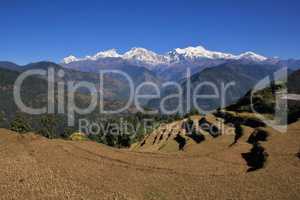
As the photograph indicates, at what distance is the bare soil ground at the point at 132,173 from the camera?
4294cm

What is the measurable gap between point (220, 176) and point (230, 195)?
812cm

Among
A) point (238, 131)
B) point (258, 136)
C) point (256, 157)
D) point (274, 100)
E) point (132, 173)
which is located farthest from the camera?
point (274, 100)

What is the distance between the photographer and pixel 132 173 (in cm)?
5150

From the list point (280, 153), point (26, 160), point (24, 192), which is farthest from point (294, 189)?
point (26, 160)

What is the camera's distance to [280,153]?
60.3 metres

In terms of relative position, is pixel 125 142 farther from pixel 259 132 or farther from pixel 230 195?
pixel 230 195

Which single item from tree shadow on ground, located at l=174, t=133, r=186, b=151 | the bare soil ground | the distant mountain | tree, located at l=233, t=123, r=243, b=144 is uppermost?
the distant mountain

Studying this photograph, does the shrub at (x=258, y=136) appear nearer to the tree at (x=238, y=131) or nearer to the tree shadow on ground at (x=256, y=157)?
the tree at (x=238, y=131)

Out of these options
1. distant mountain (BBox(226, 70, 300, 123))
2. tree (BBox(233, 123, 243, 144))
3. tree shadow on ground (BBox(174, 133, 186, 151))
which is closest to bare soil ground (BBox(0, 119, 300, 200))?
tree (BBox(233, 123, 243, 144))

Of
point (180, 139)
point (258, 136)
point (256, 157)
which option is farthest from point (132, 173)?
point (180, 139)

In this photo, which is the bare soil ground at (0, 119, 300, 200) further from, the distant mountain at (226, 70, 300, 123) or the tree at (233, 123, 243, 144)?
the distant mountain at (226, 70, 300, 123)

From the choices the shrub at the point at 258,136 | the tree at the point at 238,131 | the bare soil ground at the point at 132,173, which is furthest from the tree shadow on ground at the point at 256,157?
the tree at the point at 238,131

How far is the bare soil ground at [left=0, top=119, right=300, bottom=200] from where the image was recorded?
1690 inches

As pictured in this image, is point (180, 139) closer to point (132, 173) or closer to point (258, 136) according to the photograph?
point (258, 136)
